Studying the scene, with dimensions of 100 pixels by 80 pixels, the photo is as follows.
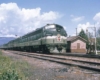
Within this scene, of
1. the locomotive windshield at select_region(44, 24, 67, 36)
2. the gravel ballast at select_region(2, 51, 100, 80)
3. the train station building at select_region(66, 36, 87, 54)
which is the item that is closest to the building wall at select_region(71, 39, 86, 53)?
the train station building at select_region(66, 36, 87, 54)

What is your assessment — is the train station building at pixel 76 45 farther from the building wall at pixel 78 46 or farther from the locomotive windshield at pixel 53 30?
the locomotive windshield at pixel 53 30

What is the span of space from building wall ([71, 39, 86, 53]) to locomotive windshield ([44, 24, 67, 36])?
31.7 m

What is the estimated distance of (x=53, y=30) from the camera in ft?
85.7

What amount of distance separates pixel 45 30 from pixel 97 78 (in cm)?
1862

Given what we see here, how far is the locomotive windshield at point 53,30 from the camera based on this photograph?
25.8 m

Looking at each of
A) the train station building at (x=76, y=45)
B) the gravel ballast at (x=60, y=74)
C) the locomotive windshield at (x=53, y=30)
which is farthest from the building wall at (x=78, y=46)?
the gravel ballast at (x=60, y=74)

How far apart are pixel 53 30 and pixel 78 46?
34.0 metres

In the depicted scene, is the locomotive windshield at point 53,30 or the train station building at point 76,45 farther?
the train station building at point 76,45

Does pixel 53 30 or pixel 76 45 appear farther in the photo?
pixel 76 45

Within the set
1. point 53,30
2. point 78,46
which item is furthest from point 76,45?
point 53,30

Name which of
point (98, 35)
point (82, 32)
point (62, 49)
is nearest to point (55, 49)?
point (62, 49)

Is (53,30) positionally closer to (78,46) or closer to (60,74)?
(60,74)

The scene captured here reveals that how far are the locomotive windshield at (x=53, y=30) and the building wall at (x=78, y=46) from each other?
1247 inches

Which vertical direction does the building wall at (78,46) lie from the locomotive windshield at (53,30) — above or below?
below
